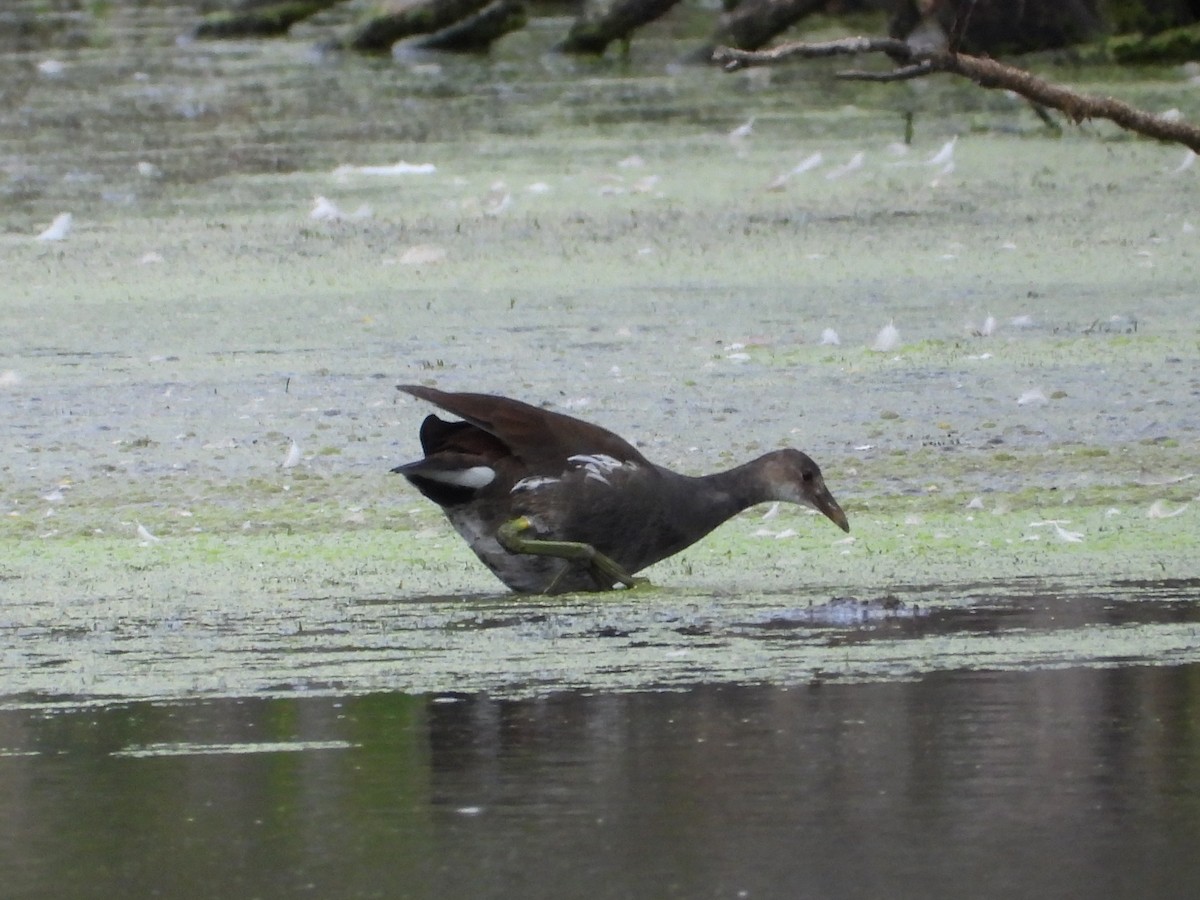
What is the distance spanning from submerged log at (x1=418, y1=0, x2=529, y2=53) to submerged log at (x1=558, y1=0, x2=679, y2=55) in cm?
104

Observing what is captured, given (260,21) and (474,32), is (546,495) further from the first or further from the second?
(260,21)

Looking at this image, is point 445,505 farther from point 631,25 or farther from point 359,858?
point 631,25

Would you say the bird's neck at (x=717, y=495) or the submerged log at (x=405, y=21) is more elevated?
the submerged log at (x=405, y=21)

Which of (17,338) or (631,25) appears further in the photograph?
(631,25)

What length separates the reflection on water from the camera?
3369 mm

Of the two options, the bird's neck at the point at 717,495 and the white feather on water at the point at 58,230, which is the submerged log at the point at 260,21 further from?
the bird's neck at the point at 717,495

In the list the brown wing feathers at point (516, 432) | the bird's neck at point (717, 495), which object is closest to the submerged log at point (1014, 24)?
the bird's neck at point (717, 495)

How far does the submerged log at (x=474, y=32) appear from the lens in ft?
69.9

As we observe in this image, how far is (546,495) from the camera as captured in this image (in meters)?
5.60

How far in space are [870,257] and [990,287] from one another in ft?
2.55

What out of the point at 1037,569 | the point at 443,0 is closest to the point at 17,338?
the point at 1037,569

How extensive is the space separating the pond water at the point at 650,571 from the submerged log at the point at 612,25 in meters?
4.82

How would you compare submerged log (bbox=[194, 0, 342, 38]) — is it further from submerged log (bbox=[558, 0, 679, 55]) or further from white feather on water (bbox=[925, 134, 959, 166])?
white feather on water (bbox=[925, 134, 959, 166])

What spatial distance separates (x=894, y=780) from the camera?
383 cm
